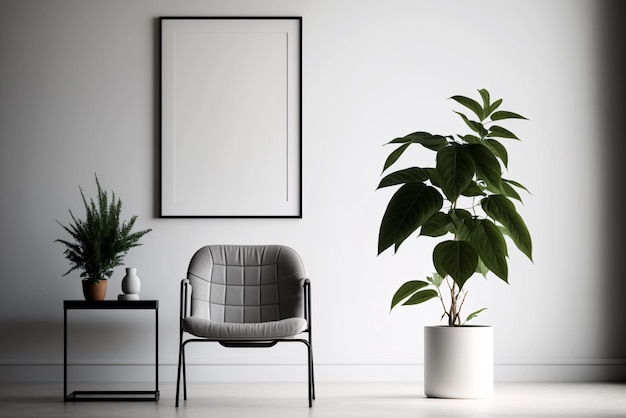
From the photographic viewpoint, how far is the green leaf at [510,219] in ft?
12.6

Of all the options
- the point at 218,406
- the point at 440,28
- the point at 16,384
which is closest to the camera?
the point at 218,406

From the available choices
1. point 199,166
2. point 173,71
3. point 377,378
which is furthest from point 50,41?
point 377,378

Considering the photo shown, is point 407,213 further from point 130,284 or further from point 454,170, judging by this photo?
point 130,284

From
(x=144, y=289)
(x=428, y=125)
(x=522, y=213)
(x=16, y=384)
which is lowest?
(x=16, y=384)

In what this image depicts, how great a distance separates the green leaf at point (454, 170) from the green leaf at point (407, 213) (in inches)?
3.9

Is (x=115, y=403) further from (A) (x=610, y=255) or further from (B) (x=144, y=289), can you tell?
(A) (x=610, y=255)

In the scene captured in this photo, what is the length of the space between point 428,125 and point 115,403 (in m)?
2.54

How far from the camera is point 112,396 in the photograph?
14.1 feet

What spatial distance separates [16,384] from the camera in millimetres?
4816

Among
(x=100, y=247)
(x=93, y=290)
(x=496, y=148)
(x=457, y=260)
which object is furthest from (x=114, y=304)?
(x=496, y=148)

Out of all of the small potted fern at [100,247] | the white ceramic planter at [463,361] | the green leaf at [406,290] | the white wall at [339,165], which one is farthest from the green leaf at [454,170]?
the small potted fern at [100,247]

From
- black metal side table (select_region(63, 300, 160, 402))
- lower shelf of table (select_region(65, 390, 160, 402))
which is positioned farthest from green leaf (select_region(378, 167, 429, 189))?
lower shelf of table (select_region(65, 390, 160, 402))

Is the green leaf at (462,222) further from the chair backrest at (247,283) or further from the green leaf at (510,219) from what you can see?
the chair backrest at (247,283)

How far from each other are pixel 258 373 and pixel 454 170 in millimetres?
1910
